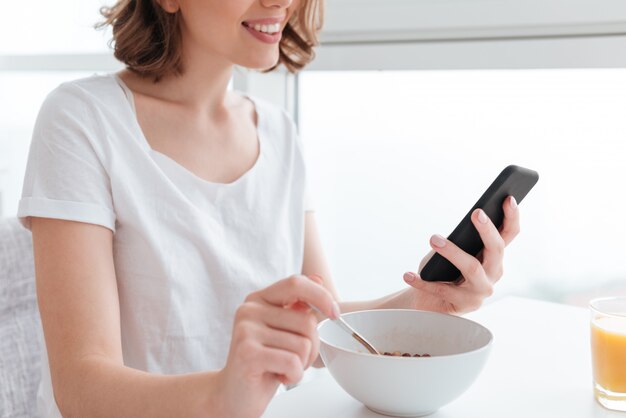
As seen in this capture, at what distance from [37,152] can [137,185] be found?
0.49 feet

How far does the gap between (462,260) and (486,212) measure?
67 mm

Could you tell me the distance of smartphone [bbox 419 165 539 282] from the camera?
0.92 meters

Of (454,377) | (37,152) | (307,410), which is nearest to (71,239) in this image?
(37,152)

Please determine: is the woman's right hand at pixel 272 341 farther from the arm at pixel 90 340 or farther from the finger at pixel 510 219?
the finger at pixel 510 219

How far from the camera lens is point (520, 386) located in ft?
3.01

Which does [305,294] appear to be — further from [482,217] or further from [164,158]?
[164,158]

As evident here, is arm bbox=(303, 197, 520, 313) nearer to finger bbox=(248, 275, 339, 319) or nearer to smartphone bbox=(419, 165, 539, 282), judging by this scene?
smartphone bbox=(419, 165, 539, 282)

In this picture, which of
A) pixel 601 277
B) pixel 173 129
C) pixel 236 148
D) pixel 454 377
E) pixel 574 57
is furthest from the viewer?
pixel 601 277

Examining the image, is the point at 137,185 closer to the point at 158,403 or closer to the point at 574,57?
the point at 158,403

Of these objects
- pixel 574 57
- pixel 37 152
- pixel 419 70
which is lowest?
pixel 37 152

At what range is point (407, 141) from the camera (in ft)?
5.95

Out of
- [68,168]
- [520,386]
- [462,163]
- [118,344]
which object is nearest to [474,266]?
[520,386]

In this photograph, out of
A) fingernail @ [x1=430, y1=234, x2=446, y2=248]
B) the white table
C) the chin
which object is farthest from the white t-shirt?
fingernail @ [x1=430, y1=234, x2=446, y2=248]

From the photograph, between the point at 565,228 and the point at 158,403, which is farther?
the point at 565,228
